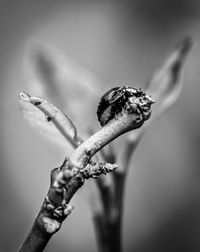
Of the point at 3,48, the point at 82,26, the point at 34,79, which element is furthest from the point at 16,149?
the point at 34,79

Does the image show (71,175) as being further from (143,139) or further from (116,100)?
(143,139)

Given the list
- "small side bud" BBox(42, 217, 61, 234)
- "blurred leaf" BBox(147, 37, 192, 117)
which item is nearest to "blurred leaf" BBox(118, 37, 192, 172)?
"blurred leaf" BBox(147, 37, 192, 117)

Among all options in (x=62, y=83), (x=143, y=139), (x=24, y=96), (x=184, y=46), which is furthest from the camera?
(x=143, y=139)

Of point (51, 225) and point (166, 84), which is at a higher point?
point (166, 84)

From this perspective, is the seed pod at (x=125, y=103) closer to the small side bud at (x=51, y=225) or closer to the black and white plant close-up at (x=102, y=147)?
the black and white plant close-up at (x=102, y=147)

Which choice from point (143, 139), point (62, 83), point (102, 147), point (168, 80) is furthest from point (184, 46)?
point (143, 139)

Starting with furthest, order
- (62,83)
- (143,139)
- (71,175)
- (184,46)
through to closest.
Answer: (143,139) < (62,83) < (184,46) < (71,175)

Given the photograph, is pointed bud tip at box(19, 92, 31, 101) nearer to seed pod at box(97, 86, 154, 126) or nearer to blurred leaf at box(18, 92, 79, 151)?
blurred leaf at box(18, 92, 79, 151)

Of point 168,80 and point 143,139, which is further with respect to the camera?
point 143,139
